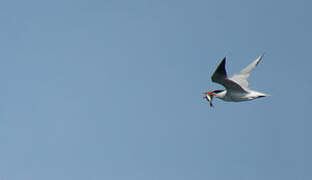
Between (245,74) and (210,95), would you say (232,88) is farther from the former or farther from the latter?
(245,74)

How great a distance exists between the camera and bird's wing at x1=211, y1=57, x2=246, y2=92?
213 feet

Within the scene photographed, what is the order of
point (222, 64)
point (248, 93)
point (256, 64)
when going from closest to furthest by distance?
point (222, 64) < point (248, 93) < point (256, 64)

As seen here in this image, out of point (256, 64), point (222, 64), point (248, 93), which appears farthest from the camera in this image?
point (256, 64)

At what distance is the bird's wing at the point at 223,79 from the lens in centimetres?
6481

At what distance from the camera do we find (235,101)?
70.2m

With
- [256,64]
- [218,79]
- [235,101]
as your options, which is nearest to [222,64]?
[218,79]

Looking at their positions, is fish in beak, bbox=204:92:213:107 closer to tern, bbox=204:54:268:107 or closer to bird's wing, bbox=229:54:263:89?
tern, bbox=204:54:268:107

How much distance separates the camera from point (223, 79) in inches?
2613

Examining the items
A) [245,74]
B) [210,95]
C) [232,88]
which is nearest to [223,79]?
[232,88]

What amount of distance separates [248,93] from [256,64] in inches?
307

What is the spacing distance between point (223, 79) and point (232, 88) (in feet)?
9.71

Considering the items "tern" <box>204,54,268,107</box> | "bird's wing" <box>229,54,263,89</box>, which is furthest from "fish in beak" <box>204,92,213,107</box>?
"bird's wing" <box>229,54,263,89</box>

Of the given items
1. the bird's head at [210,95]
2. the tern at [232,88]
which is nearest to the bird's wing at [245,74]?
the tern at [232,88]

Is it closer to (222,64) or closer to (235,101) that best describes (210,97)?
(235,101)
